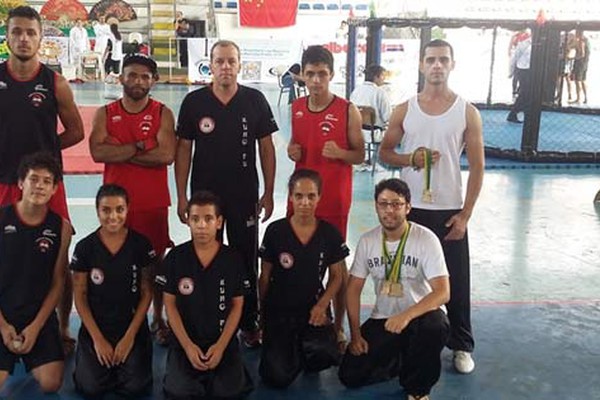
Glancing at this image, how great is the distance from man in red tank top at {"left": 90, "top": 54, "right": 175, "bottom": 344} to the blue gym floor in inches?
32.8

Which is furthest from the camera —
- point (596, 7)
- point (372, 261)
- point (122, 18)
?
point (122, 18)

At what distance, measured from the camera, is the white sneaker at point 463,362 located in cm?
364

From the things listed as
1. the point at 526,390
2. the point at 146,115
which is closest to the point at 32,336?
the point at 146,115

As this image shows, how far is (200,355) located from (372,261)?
1.00 metres

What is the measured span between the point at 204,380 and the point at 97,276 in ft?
2.55

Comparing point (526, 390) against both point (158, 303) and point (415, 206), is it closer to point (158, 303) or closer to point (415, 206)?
point (415, 206)

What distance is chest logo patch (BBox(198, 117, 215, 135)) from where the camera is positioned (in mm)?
3730

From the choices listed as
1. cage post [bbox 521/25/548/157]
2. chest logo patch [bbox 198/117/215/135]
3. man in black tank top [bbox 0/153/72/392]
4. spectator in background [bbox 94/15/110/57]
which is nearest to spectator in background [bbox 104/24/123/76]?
spectator in background [bbox 94/15/110/57]

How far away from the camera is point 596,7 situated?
19297 millimetres

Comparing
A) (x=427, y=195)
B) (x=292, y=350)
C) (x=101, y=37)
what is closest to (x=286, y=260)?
(x=292, y=350)

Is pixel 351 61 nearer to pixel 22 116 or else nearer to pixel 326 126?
pixel 326 126

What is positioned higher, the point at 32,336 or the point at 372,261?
the point at 372,261

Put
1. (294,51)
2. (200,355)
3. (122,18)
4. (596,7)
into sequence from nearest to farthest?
(200,355) → (596,7) → (294,51) → (122,18)

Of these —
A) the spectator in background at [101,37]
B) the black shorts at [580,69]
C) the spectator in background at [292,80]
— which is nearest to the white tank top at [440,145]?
the spectator in background at [292,80]
